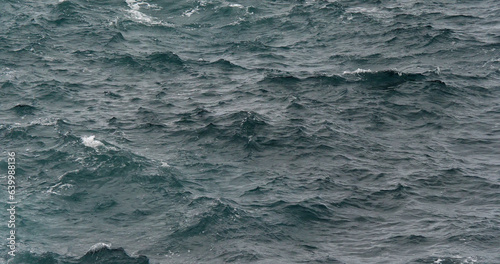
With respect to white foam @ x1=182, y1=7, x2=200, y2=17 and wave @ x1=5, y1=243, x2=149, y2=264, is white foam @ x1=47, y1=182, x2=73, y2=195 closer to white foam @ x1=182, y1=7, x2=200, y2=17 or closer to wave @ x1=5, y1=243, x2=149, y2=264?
wave @ x1=5, y1=243, x2=149, y2=264

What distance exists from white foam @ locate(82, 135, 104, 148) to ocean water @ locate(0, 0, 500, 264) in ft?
0.36

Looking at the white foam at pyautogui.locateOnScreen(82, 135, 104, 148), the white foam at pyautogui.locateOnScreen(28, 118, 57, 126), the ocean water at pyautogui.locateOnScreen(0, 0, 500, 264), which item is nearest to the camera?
the ocean water at pyautogui.locateOnScreen(0, 0, 500, 264)

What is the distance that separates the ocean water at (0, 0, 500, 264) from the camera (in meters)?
58.1

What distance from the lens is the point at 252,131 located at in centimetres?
7462

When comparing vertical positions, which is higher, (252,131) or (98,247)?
(252,131)

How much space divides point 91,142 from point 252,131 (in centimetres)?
1758

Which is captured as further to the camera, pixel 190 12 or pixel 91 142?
pixel 190 12

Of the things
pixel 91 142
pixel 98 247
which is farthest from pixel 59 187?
pixel 98 247

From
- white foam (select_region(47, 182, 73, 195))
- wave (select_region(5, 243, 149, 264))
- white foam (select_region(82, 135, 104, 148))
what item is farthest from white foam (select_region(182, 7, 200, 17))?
wave (select_region(5, 243, 149, 264))

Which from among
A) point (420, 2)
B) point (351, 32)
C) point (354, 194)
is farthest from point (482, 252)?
point (420, 2)

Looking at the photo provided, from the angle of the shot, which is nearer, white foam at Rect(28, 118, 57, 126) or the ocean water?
the ocean water

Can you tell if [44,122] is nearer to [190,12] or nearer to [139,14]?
[139,14]

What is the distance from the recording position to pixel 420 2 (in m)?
108

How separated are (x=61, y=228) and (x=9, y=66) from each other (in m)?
38.8
